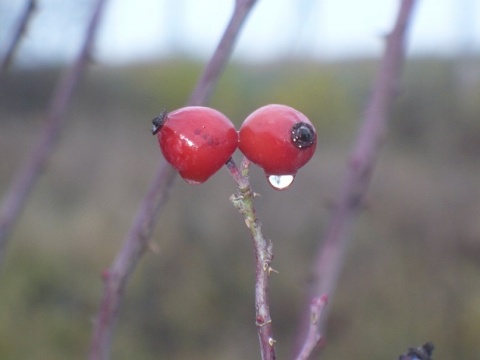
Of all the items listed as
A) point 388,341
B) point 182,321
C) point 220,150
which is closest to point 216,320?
point 182,321

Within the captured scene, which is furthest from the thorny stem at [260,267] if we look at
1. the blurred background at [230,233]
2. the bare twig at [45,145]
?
the blurred background at [230,233]

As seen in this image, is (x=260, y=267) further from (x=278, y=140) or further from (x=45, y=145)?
(x=45, y=145)

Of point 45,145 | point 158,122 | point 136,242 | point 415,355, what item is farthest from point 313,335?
point 45,145

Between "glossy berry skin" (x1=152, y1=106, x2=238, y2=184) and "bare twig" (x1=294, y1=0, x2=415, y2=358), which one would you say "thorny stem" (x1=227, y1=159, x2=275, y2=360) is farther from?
"bare twig" (x1=294, y1=0, x2=415, y2=358)

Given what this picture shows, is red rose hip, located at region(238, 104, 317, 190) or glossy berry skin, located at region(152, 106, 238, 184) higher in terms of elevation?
red rose hip, located at region(238, 104, 317, 190)

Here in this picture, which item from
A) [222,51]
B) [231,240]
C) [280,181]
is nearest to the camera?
[280,181]

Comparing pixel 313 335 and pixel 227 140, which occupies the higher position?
pixel 227 140

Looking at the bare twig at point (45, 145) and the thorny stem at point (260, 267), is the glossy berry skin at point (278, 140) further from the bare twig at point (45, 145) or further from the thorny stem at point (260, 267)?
the bare twig at point (45, 145)

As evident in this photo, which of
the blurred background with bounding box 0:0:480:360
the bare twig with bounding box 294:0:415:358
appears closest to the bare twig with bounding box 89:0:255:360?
the bare twig with bounding box 294:0:415:358
